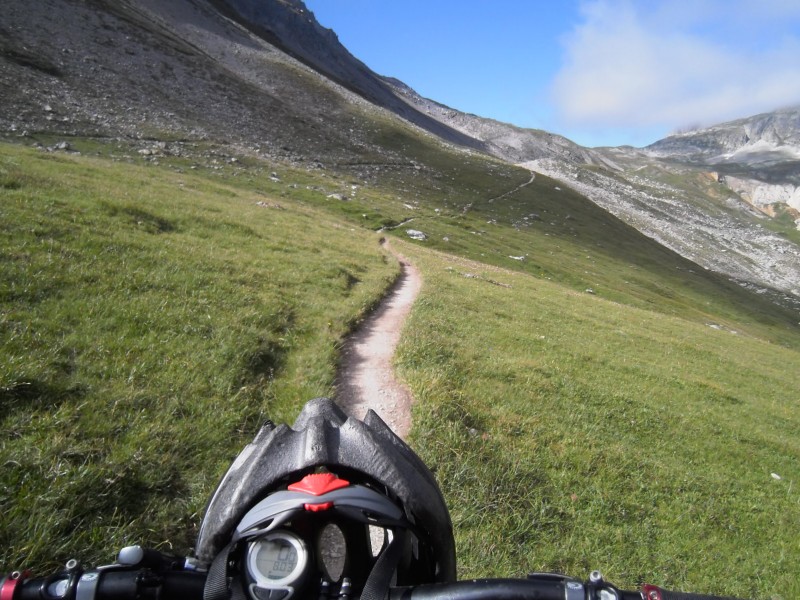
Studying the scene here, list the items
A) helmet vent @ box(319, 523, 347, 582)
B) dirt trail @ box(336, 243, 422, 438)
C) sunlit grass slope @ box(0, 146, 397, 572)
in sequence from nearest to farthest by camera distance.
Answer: helmet vent @ box(319, 523, 347, 582)
sunlit grass slope @ box(0, 146, 397, 572)
dirt trail @ box(336, 243, 422, 438)

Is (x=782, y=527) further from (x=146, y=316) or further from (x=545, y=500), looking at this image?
(x=146, y=316)

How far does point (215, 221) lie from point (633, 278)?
223 ft

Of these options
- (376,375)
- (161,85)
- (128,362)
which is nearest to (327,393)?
(376,375)

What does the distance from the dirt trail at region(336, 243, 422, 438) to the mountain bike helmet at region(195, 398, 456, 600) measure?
4709 millimetres

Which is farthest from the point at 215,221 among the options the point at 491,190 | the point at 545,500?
the point at 491,190

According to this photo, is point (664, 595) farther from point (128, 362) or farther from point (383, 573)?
point (128, 362)

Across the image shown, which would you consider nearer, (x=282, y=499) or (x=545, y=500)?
(x=282, y=499)

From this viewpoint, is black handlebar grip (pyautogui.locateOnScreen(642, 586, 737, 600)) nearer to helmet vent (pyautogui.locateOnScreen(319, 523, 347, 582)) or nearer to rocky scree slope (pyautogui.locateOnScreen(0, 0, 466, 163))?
helmet vent (pyautogui.locateOnScreen(319, 523, 347, 582))

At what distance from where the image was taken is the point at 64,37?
6112cm

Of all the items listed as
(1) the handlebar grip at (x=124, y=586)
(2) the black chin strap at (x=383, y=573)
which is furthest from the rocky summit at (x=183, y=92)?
(2) the black chin strap at (x=383, y=573)

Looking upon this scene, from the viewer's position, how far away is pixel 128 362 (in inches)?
273

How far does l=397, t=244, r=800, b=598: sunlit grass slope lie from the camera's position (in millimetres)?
6176

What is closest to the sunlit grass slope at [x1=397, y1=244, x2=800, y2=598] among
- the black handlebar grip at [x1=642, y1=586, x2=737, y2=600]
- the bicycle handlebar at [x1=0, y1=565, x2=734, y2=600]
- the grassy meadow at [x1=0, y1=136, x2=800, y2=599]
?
the grassy meadow at [x1=0, y1=136, x2=800, y2=599]

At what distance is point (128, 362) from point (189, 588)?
5.92m
